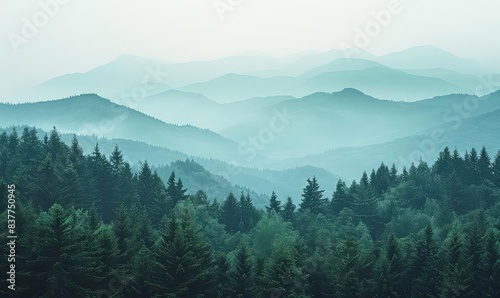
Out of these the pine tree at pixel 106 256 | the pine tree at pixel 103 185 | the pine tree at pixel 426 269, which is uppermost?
the pine tree at pixel 103 185

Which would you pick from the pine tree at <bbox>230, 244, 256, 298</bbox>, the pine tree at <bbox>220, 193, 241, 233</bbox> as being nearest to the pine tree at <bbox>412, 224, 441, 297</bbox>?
the pine tree at <bbox>230, 244, 256, 298</bbox>

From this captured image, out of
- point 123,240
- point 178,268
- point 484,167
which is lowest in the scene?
point 178,268

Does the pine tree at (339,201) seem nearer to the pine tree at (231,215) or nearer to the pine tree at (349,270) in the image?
the pine tree at (231,215)

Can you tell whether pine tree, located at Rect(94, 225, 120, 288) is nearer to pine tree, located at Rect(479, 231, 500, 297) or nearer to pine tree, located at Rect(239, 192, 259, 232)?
pine tree, located at Rect(479, 231, 500, 297)

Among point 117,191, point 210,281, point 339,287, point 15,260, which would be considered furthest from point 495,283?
point 117,191

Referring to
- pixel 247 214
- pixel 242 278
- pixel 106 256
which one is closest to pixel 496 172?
pixel 247 214

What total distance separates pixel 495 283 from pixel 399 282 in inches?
358

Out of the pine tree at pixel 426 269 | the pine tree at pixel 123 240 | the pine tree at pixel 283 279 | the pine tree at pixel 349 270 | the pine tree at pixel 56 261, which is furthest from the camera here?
the pine tree at pixel 426 269

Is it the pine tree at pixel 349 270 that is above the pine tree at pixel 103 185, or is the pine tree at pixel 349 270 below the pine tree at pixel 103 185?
below

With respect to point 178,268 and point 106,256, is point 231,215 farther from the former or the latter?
point 178,268

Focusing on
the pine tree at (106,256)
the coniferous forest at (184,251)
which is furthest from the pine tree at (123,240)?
the pine tree at (106,256)

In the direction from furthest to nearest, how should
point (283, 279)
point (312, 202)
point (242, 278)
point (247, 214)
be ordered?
1. point (312, 202)
2. point (247, 214)
3. point (242, 278)
4. point (283, 279)

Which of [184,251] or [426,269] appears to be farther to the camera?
[426,269]

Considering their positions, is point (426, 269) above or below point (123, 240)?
below
